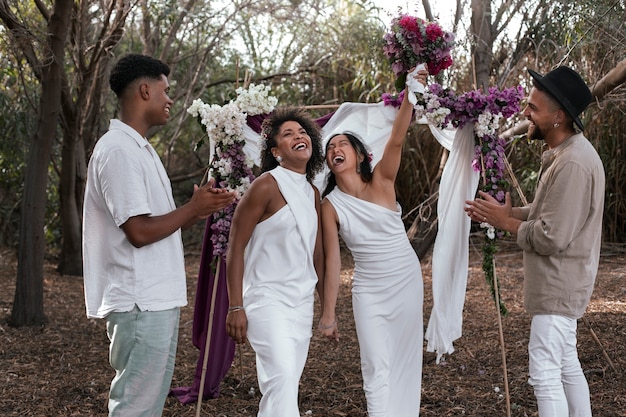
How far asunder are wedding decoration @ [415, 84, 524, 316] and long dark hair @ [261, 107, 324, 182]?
749 millimetres

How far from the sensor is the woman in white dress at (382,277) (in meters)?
3.82

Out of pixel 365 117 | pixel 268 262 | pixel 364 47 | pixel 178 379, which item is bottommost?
pixel 178 379

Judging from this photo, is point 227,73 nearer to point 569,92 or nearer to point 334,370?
point 334,370

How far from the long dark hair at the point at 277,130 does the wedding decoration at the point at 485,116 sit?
0.75 m

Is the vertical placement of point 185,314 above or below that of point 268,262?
below

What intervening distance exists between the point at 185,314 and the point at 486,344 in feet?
10.2

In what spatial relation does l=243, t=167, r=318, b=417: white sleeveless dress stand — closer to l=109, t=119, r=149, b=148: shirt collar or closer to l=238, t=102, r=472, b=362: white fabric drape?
l=109, t=119, r=149, b=148: shirt collar

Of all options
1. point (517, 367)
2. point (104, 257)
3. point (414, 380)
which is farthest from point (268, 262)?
point (517, 367)

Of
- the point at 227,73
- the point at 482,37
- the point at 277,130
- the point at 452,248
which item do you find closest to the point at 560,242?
the point at 452,248

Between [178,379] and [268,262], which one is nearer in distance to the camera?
[268,262]

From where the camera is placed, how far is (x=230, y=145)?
4031mm

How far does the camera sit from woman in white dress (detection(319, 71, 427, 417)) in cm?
382

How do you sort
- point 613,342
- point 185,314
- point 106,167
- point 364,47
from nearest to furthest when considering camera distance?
point 106,167 → point 613,342 → point 185,314 → point 364,47

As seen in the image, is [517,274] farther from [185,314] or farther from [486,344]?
[185,314]
